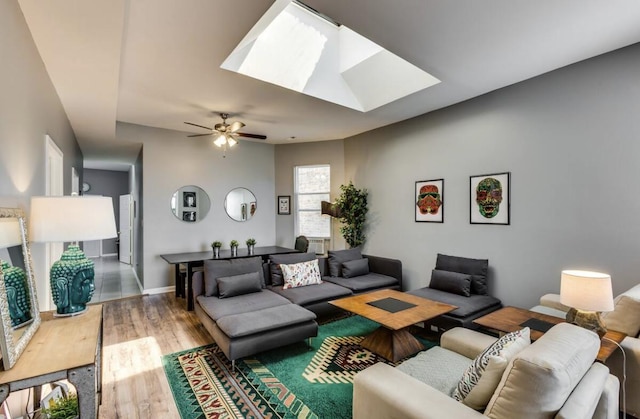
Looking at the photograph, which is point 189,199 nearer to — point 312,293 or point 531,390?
point 312,293

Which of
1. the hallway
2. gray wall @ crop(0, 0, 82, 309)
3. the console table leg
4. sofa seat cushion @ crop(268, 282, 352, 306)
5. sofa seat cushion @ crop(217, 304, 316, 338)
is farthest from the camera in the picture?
the hallway

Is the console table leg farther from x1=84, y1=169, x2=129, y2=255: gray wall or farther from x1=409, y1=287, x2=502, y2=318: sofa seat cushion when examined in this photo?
x1=84, y1=169, x2=129, y2=255: gray wall

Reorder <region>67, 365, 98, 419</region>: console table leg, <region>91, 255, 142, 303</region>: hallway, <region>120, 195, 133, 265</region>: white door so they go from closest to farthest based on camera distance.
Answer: <region>67, 365, 98, 419</region>: console table leg, <region>91, 255, 142, 303</region>: hallway, <region>120, 195, 133, 265</region>: white door

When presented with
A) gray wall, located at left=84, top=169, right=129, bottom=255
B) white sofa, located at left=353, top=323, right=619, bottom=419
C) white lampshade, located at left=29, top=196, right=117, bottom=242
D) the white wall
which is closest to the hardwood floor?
the white wall

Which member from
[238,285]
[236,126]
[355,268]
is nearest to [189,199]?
[236,126]

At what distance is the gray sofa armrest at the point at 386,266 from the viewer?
4.72 metres

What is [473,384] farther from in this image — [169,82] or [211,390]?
[169,82]

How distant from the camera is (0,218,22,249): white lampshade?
1384mm

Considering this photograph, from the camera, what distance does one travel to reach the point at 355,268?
4.73 meters

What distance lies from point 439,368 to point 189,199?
5.05 metres

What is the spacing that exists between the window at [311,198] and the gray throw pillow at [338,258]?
4.33ft

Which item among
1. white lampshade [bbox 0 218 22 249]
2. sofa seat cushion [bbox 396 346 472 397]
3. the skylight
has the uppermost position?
the skylight

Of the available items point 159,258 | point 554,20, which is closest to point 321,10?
point 554,20

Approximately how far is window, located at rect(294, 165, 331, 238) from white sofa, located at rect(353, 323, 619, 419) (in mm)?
4572
